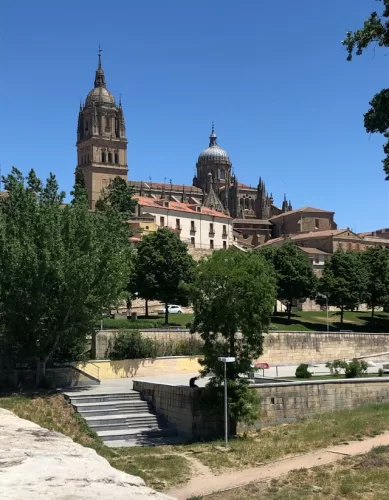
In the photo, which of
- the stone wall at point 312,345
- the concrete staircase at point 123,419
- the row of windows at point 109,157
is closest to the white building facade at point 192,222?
the row of windows at point 109,157

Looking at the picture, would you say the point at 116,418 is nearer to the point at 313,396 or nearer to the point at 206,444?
the point at 206,444

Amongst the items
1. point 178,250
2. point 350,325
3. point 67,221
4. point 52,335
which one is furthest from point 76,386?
point 350,325

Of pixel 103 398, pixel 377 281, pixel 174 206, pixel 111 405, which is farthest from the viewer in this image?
pixel 174 206

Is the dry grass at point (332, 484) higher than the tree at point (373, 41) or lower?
lower

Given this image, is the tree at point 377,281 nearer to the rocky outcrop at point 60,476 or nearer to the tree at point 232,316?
the tree at point 232,316

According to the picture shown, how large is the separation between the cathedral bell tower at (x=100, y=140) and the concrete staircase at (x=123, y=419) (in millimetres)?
97175

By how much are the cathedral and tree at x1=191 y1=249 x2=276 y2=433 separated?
91131 millimetres

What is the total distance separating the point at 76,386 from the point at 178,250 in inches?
1123

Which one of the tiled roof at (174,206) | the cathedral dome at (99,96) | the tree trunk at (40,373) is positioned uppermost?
the cathedral dome at (99,96)

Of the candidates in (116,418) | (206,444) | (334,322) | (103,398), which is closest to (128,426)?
(116,418)

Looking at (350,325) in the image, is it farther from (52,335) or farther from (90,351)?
(52,335)

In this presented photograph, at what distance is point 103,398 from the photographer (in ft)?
75.7

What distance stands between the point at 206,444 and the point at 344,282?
43.1m

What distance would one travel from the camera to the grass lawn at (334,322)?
56.1 m
